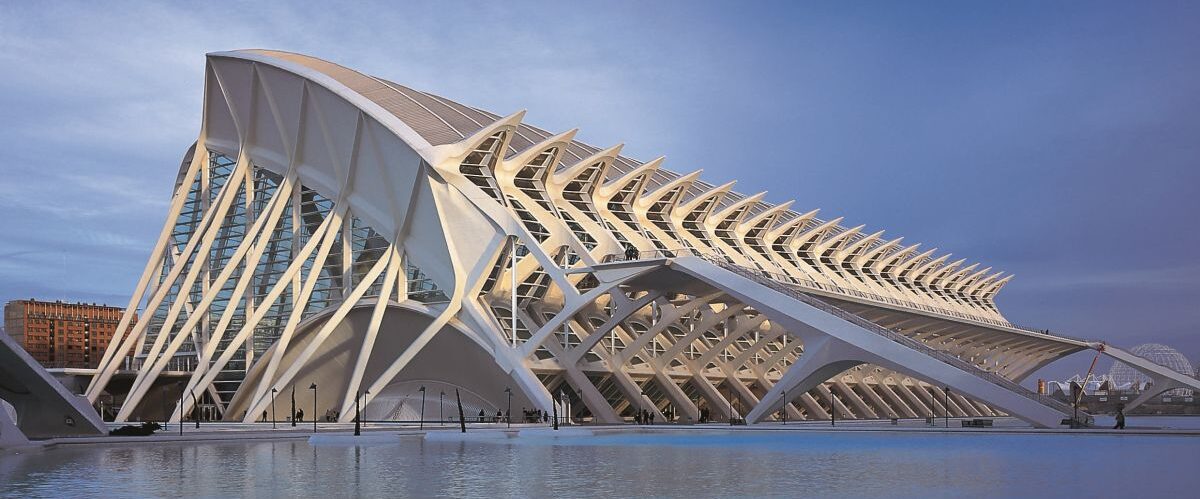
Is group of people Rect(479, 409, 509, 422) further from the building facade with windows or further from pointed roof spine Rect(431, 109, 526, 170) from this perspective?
the building facade with windows

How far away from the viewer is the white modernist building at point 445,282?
171 ft

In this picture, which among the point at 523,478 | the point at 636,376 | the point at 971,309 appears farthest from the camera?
the point at 971,309

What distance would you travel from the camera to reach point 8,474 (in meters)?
23.6

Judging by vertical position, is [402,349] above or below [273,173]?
below

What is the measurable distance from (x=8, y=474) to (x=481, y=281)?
31462 millimetres

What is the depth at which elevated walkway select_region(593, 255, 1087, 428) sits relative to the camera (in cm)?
4084

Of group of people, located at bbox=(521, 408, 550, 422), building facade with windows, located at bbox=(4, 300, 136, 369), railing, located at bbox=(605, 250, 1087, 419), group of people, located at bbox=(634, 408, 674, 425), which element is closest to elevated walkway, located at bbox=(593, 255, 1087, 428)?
railing, located at bbox=(605, 250, 1087, 419)

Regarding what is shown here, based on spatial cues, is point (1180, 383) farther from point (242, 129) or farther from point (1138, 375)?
point (1138, 375)

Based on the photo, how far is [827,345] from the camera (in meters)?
44.2

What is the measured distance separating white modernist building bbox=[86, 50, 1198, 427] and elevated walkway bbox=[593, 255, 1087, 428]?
0.11 m

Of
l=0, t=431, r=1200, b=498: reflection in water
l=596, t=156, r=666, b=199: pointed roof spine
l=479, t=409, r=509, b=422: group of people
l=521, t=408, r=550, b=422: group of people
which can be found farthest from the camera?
l=596, t=156, r=666, b=199: pointed roof spine

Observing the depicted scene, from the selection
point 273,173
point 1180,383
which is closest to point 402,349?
point 273,173

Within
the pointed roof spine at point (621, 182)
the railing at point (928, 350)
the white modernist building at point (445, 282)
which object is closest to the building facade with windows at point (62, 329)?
the white modernist building at point (445, 282)

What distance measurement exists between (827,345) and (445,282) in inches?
804
